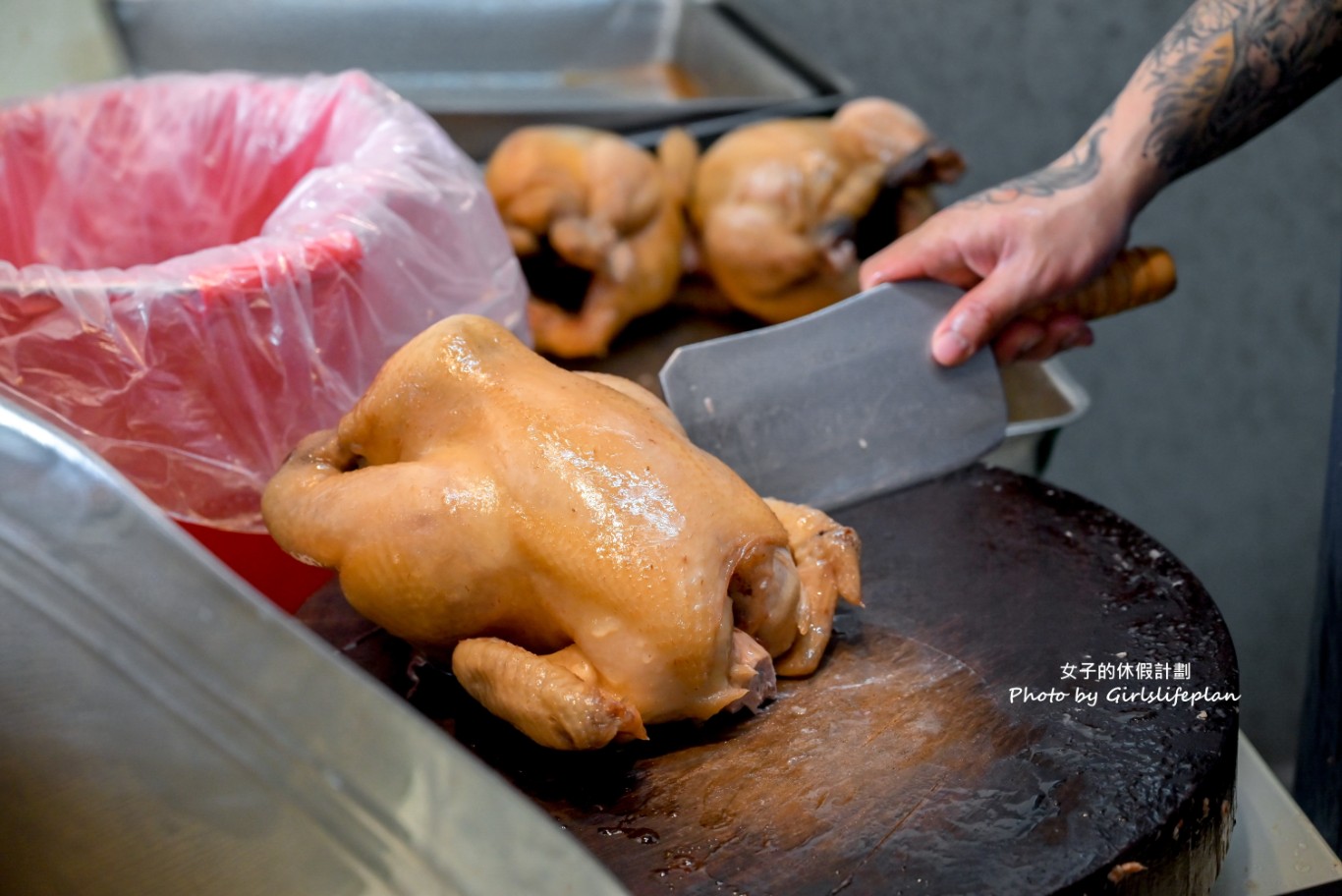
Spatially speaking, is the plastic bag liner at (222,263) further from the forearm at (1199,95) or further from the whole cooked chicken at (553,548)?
the forearm at (1199,95)

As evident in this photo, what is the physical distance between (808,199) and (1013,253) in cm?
42

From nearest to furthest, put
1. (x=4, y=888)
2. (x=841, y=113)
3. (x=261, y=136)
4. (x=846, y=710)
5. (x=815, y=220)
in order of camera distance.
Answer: (x=4, y=888) < (x=846, y=710) < (x=261, y=136) < (x=815, y=220) < (x=841, y=113)

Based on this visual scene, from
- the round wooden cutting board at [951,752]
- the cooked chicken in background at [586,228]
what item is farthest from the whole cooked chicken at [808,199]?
the round wooden cutting board at [951,752]

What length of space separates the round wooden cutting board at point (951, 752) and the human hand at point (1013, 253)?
0.29 meters

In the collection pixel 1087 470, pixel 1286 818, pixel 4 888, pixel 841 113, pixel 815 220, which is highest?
pixel 841 113

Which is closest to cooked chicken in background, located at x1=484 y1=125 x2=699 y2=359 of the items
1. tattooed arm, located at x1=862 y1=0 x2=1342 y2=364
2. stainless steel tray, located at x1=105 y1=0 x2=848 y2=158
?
stainless steel tray, located at x1=105 y1=0 x2=848 y2=158

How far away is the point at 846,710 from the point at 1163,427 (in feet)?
5.75

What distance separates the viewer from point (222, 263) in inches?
41.9

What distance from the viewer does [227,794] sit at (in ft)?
1.82

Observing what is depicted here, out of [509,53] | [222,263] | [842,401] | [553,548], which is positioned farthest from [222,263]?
[509,53]

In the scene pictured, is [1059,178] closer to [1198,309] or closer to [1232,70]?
[1232,70]

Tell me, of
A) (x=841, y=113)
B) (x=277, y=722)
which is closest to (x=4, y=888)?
(x=277, y=722)

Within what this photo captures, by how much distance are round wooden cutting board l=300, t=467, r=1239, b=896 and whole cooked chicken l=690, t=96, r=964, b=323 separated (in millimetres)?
653

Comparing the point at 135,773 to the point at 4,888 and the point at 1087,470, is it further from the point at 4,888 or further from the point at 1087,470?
the point at 1087,470
